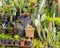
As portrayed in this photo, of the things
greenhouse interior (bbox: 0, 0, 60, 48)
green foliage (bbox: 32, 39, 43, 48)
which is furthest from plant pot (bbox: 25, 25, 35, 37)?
green foliage (bbox: 32, 39, 43, 48)

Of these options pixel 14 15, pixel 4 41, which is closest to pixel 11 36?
pixel 4 41

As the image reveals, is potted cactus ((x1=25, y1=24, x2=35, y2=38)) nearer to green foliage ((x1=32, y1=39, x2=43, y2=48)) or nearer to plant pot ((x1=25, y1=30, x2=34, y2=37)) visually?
plant pot ((x1=25, y1=30, x2=34, y2=37))

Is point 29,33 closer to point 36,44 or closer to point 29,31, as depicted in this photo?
point 29,31

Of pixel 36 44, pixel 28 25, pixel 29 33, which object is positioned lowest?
pixel 36 44

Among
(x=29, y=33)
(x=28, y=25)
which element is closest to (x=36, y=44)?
(x=29, y=33)

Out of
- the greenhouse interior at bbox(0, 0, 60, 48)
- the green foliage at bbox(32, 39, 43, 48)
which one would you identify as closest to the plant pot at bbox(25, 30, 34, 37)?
the greenhouse interior at bbox(0, 0, 60, 48)

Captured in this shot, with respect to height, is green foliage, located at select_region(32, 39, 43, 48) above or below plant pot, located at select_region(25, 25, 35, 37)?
below

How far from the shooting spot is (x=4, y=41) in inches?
124

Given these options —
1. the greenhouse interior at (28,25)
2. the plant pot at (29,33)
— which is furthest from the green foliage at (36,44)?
the plant pot at (29,33)

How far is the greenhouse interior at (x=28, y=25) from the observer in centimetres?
317

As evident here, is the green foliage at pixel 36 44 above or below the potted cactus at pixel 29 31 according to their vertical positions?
below

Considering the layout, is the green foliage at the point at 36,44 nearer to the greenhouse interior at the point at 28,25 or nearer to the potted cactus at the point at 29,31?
the greenhouse interior at the point at 28,25

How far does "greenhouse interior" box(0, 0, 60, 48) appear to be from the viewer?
125 inches

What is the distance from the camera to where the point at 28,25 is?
3209 mm
